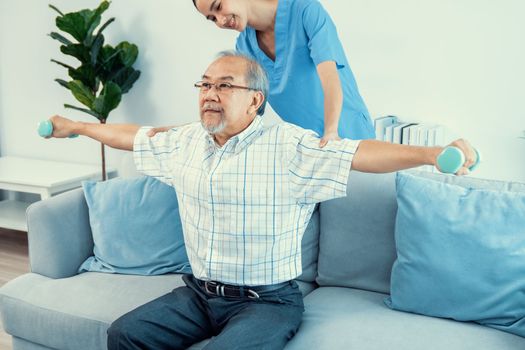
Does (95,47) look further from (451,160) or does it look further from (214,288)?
(451,160)

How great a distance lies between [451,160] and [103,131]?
1.17 meters

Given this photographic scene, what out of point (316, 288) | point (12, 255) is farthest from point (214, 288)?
point (12, 255)

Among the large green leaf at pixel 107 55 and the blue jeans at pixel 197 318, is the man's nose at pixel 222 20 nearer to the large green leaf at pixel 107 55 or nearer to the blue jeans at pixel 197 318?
the blue jeans at pixel 197 318

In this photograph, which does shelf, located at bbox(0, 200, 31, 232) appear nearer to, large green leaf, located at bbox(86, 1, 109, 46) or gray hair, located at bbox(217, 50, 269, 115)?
large green leaf, located at bbox(86, 1, 109, 46)

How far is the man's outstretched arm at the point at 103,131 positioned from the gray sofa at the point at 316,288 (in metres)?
0.31

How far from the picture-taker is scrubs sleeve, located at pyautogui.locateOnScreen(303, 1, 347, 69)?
7.09 ft

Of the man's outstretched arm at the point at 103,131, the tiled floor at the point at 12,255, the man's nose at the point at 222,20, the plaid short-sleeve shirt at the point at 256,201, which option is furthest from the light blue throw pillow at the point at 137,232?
the tiled floor at the point at 12,255

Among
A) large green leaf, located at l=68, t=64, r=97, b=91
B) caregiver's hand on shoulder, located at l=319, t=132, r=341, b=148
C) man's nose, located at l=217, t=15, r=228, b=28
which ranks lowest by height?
caregiver's hand on shoulder, located at l=319, t=132, r=341, b=148

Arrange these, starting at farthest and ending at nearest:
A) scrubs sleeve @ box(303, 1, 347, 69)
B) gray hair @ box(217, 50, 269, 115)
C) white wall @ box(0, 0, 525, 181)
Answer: white wall @ box(0, 0, 525, 181), scrubs sleeve @ box(303, 1, 347, 69), gray hair @ box(217, 50, 269, 115)

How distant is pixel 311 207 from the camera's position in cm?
193

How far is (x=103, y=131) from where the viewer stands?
7.11 ft

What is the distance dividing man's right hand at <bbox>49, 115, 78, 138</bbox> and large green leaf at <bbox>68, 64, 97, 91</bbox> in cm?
153

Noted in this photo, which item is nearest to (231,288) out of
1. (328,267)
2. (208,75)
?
(328,267)

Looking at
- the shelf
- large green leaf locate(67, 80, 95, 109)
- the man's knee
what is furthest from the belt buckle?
the shelf
